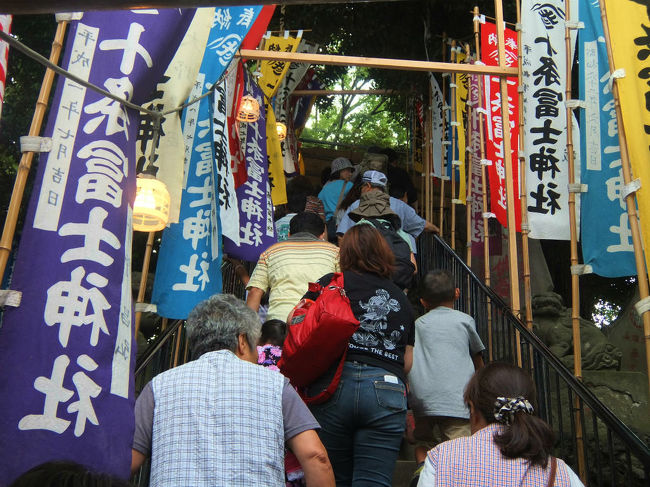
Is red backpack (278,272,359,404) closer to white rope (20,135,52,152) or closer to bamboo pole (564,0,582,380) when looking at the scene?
white rope (20,135,52,152)

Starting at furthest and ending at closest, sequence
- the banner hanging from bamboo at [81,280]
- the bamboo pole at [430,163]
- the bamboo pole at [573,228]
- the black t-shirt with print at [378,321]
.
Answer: the bamboo pole at [430,163]
the bamboo pole at [573,228]
the black t-shirt with print at [378,321]
the banner hanging from bamboo at [81,280]

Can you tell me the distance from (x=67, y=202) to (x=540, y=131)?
510 centimetres

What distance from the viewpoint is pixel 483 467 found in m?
2.83

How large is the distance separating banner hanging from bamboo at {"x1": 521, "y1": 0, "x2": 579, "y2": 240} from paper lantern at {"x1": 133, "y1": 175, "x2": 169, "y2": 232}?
3.65 metres

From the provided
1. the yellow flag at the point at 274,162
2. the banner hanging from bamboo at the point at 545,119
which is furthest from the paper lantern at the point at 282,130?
the banner hanging from bamboo at the point at 545,119

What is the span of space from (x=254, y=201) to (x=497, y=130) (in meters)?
3.08

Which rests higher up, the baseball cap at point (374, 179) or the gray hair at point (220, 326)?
the baseball cap at point (374, 179)

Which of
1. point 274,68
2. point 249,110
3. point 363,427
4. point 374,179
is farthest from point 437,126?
point 363,427

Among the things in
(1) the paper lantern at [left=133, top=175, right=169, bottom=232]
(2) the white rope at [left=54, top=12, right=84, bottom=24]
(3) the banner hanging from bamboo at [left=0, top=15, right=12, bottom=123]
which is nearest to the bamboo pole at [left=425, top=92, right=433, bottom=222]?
(1) the paper lantern at [left=133, top=175, right=169, bottom=232]

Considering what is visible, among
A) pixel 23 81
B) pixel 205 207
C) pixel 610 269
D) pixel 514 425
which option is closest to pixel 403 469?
pixel 610 269

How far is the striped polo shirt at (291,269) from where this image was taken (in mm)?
5527

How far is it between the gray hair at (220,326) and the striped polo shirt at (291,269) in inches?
77.0

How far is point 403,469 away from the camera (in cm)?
599

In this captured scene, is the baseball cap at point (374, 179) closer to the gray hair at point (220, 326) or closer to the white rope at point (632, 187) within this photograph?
the white rope at point (632, 187)
